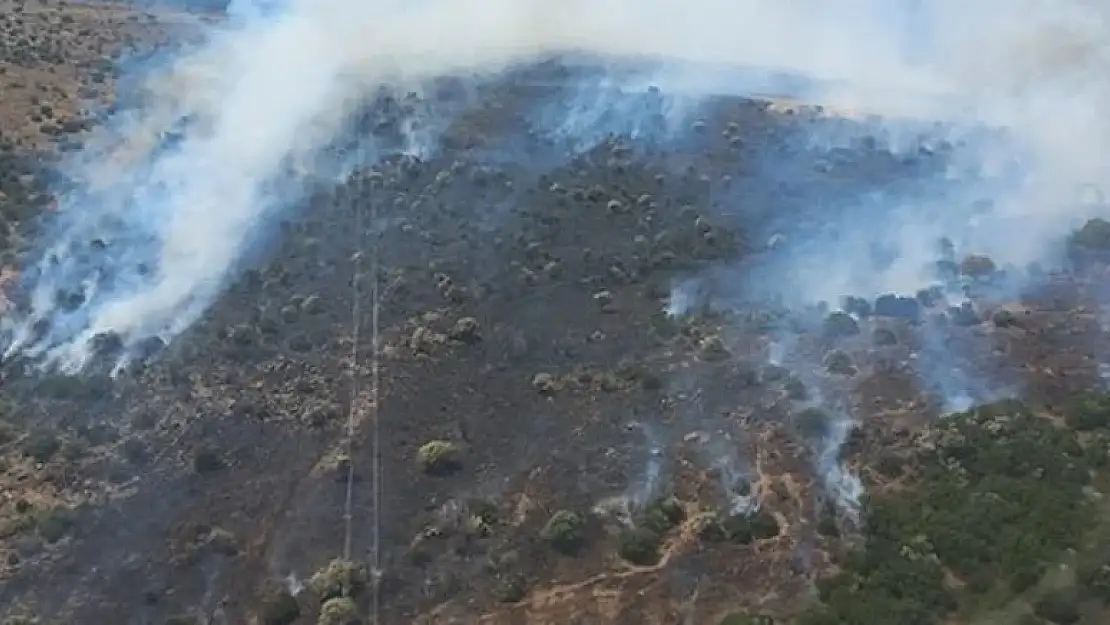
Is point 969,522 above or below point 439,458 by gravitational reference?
below

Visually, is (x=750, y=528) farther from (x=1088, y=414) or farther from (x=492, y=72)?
(x=492, y=72)

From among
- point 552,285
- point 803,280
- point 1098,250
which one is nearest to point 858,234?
point 803,280

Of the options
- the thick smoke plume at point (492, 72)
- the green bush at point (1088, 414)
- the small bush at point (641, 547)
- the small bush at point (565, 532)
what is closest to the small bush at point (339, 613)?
the small bush at point (565, 532)

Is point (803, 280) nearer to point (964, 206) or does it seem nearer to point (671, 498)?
point (964, 206)

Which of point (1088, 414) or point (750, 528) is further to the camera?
point (1088, 414)

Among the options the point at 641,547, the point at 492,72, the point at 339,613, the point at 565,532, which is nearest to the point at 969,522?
the point at 641,547

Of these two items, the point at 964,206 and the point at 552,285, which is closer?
the point at 552,285
